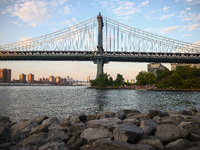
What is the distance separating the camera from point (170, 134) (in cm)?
461

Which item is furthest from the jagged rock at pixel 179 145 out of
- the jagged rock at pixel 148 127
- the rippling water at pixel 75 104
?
the rippling water at pixel 75 104

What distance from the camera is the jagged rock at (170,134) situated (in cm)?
452

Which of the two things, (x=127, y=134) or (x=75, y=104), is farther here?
(x=75, y=104)

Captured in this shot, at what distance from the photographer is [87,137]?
4.79m

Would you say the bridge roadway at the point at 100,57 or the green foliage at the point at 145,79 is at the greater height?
the bridge roadway at the point at 100,57

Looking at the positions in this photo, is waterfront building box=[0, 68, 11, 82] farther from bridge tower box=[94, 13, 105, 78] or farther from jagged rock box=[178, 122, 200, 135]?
jagged rock box=[178, 122, 200, 135]

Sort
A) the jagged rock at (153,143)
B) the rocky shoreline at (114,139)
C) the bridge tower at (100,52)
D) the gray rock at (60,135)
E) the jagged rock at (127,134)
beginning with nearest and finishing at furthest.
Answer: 1. the rocky shoreline at (114,139)
2. the jagged rock at (153,143)
3. the jagged rock at (127,134)
4. the gray rock at (60,135)
5. the bridge tower at (100,52)

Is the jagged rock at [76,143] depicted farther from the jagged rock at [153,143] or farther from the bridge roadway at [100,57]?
the bridge roadway at [100,57]

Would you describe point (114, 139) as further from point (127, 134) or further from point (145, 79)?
point (145, 79)

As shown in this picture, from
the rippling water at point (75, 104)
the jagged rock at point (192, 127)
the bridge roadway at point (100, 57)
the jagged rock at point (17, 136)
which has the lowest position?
the rippling water at point (75, 104)

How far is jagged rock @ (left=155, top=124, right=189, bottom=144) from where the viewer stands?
4523 millimetres

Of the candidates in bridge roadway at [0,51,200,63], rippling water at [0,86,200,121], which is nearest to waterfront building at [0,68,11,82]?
bridge roadway at [0,51,200,63]

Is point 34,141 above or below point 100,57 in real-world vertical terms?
below

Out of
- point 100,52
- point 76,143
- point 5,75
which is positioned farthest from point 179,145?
point 5,75
